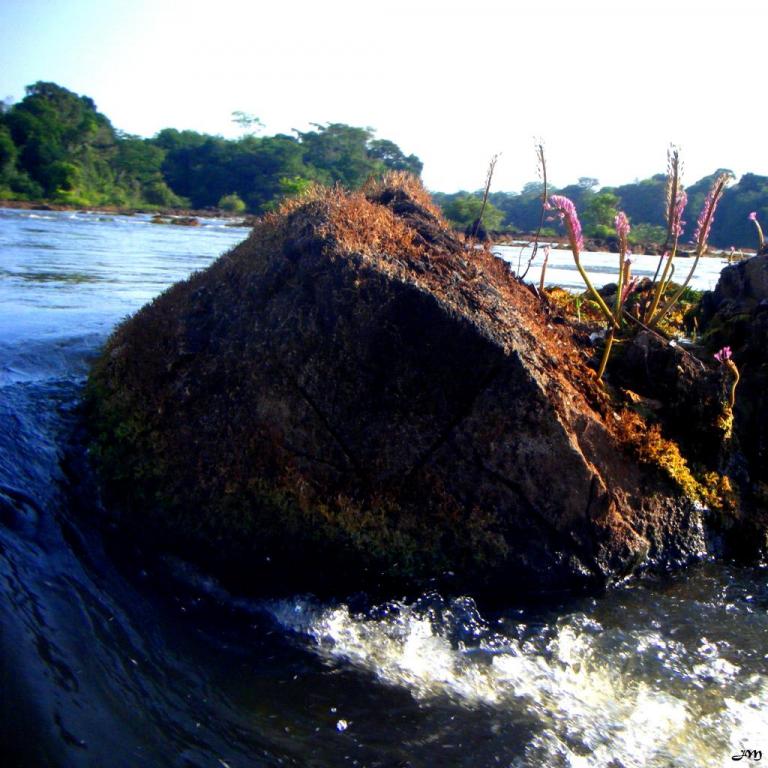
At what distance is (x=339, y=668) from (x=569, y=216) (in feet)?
10.4

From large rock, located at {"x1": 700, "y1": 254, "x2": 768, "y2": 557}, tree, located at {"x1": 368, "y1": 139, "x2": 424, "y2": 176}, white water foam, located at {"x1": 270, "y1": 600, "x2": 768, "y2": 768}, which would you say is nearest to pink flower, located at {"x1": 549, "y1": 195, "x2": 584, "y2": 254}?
large rock, located at {"x1": 700, "y1": 254, "x2": 768, "y2": 557}

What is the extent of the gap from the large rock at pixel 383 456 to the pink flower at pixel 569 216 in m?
0.89

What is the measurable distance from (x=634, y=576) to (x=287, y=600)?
1.96m

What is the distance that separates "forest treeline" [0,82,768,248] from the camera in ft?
192

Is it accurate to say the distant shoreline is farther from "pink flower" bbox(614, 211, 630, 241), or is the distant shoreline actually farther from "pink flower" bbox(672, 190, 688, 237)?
"pink flower" bbox(614, 211, 630, 241)

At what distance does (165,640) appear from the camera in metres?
3.65


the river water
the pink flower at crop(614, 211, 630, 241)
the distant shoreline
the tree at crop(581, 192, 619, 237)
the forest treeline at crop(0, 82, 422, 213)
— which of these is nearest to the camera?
the river water

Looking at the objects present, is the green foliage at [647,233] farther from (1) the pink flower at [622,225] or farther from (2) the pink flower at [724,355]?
(2) the pink flower at [724,355]

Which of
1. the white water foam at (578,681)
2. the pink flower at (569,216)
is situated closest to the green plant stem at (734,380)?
the pink flower at (569,216)

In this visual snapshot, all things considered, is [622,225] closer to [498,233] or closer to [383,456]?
[383,456]

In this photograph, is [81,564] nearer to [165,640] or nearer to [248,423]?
[165,640]

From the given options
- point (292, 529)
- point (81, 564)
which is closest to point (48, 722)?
point (81, 564)

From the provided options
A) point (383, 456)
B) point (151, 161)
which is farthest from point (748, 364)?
point (151, 161)

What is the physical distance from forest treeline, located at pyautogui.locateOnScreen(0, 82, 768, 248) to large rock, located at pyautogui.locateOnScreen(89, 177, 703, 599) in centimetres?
4087
